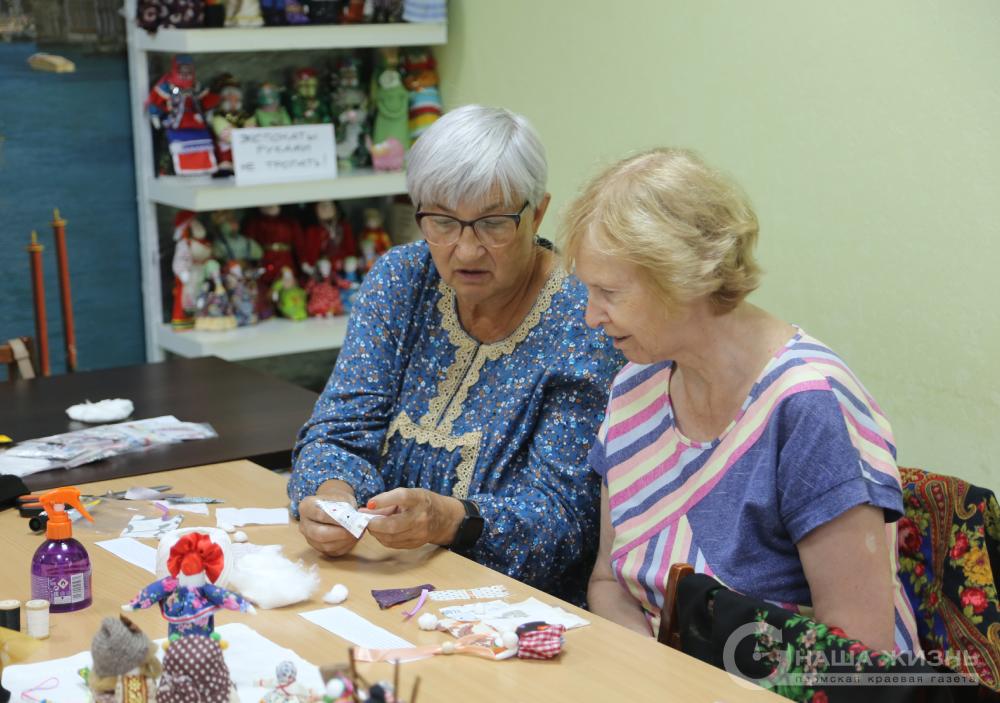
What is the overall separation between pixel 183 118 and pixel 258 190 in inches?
14.3

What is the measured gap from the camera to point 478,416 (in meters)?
2.33

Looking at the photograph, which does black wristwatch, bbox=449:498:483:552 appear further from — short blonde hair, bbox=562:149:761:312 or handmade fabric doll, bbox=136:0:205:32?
handmade fabric doll, bbox=136:0:205:32

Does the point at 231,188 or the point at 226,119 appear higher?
the point at 226,119

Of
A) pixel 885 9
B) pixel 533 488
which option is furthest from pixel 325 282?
pixel 533 488

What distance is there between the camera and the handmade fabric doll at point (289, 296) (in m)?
4.70

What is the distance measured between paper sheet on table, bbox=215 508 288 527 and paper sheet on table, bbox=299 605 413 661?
41 centimetres

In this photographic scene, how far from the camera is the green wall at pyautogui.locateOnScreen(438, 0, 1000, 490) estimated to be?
3020mm

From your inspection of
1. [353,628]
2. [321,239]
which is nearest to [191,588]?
[353,628]

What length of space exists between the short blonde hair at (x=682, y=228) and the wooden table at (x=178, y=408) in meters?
1.11

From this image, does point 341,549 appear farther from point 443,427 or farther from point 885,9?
point 885,9

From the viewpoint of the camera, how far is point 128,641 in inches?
54.7

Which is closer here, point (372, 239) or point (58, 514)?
point (58, 514)

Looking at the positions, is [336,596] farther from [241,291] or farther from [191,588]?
[241,291]

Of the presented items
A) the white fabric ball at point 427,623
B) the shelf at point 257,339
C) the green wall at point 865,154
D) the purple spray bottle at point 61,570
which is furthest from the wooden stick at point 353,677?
the shelf at point 257,339
